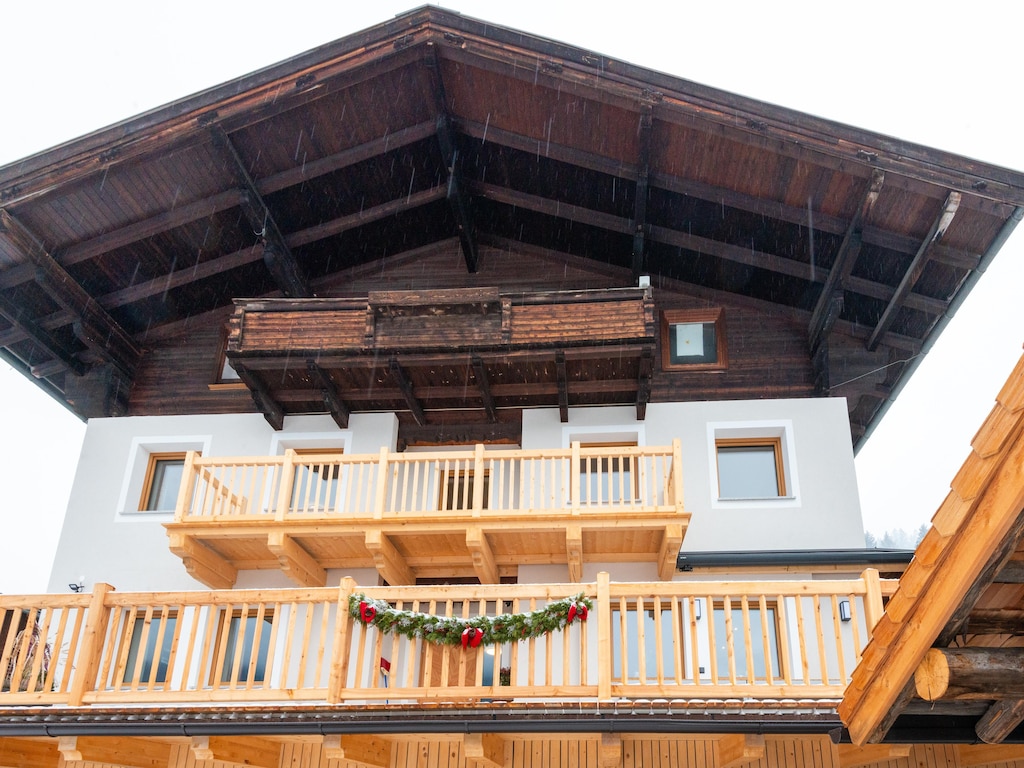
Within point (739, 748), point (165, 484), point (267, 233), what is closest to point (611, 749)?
point (739, 748)

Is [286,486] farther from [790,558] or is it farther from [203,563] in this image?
[790,558]

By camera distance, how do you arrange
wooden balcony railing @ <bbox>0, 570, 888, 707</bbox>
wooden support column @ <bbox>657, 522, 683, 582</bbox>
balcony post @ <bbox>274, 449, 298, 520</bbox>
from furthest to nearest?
1. balcony post @ <bbox>274, 449, 298, 520</bbox>
2. wooden support column @ <bbox>657, 522, 683, 582</bbox>
3. wooden balcony railing @ <bbox>0, 570, 888, 707</bbox>

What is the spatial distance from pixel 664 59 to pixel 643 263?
165 m

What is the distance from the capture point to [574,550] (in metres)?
12.1

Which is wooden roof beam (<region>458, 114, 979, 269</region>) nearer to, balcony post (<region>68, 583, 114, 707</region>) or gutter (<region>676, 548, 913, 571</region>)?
gutter (<region>676, 548, 913, 571</region>)

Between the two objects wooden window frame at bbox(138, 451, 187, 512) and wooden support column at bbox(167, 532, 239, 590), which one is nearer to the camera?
wooden support column at bbox(167, 532, 239, 590)

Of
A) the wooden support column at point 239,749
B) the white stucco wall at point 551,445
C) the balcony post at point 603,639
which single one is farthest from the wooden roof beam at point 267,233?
the balcony post at point 603,639

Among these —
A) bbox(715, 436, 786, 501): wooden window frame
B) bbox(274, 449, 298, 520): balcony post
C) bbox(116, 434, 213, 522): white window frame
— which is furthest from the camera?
bbox(116, 434, 213, 522): white window frame

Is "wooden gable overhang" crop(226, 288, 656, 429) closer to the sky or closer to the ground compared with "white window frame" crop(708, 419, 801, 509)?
closer to the sky

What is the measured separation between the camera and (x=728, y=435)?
543 inches

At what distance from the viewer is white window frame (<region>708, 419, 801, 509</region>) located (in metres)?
13.1

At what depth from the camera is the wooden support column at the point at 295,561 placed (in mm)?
12266

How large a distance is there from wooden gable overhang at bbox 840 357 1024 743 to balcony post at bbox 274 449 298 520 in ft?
26.9

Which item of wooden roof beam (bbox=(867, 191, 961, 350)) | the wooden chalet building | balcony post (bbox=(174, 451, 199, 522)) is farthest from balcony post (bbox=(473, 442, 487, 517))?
wooden roof beam (bbox=(867, 191, 961, 350))
